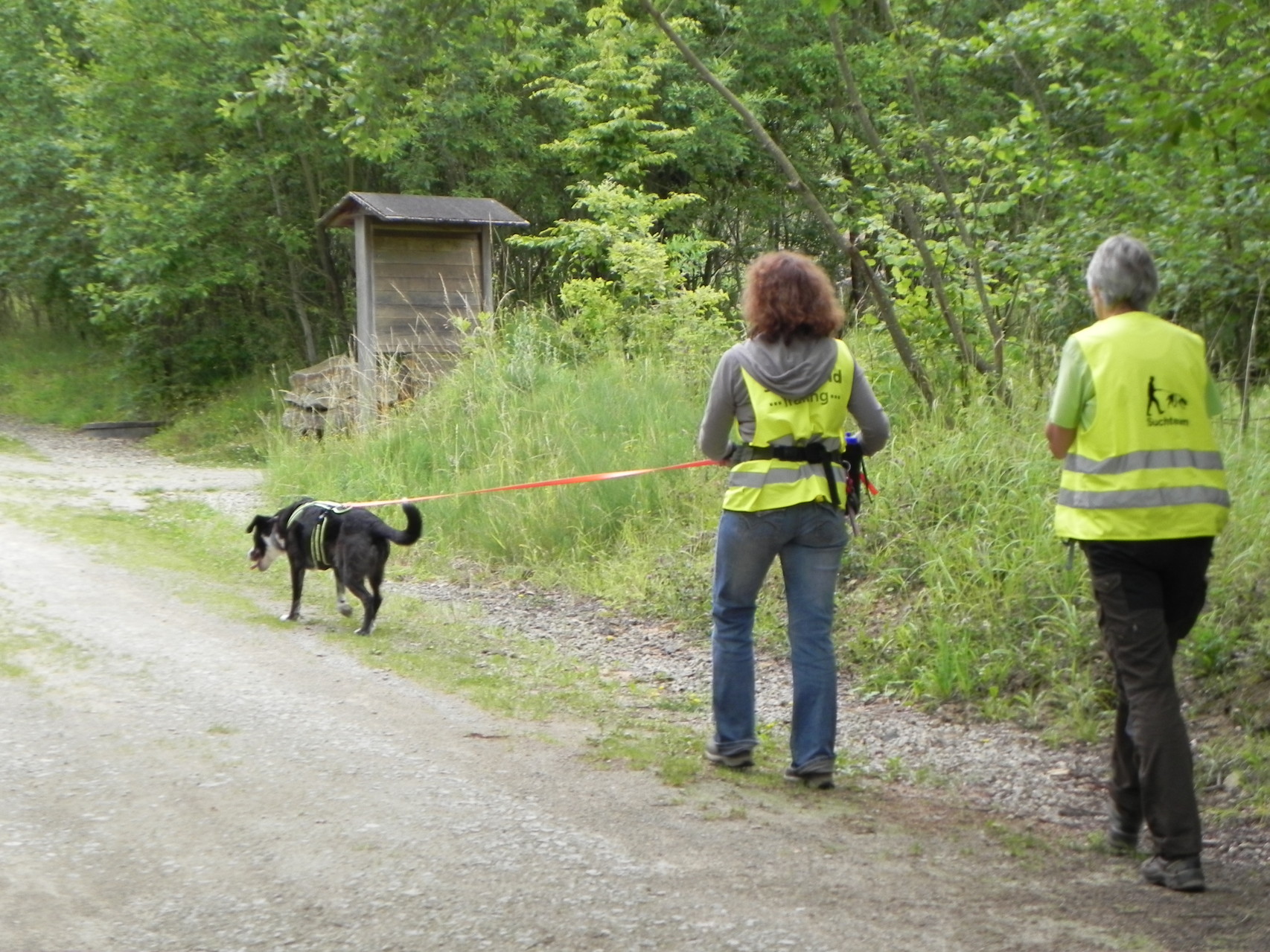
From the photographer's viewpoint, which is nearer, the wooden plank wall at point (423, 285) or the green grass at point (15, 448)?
the wooden plank wall at point (423, 285)

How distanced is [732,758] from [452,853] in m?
1.54

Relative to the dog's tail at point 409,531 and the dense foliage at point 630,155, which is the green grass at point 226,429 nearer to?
the dense foliage at point 630,155

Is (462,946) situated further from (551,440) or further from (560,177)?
(560,177)

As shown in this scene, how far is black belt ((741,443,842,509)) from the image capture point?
18.6 ft

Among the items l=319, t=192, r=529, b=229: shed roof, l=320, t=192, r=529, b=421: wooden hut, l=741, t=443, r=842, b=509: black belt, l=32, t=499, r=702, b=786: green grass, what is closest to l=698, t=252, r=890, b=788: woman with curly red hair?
l=741, t=443, r=842, b=509: black belt

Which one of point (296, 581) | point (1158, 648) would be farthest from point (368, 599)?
point (1158, 648)

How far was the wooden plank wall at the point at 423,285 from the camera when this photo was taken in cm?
1750

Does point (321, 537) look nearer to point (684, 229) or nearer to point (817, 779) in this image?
point (817, 779)

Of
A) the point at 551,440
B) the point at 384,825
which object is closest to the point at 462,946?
the point at 384,825

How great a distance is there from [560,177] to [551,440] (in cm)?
1229

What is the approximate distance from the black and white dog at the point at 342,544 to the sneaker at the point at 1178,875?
4928 millimetres

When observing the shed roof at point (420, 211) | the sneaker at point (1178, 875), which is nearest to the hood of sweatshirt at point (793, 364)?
the sneaker at point (1178, 875)

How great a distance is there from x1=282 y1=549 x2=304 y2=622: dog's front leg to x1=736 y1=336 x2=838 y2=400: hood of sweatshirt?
4.46 metres

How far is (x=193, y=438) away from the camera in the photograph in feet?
74.7
